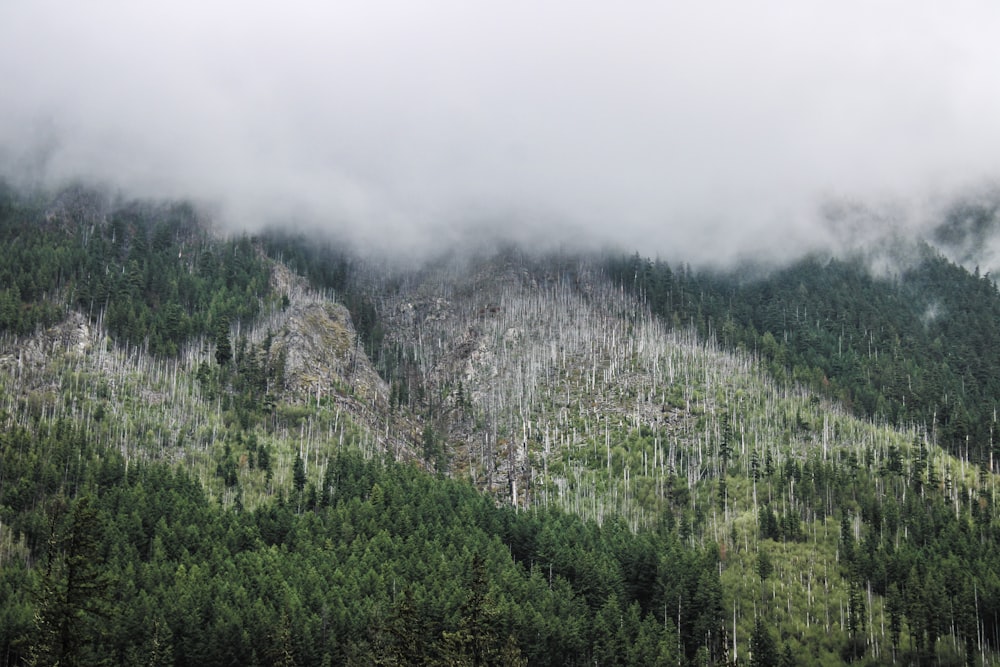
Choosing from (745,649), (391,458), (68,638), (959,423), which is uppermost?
(959,423)

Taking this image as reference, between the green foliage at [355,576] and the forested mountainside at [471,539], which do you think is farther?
the forested mountainside at [471,539]

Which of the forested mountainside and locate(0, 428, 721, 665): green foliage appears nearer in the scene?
locate(0, 428, 721, 665): green foliage

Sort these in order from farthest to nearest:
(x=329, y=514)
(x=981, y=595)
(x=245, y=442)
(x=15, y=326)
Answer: (x=15, y=326), (x=245, y=442), (x=329, y=514), (x=981, y=595)

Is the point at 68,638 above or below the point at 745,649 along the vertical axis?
above

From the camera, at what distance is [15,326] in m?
194

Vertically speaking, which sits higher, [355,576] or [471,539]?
[471,539]

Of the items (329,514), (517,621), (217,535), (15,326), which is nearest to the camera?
(517,621)

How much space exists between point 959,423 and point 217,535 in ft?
531

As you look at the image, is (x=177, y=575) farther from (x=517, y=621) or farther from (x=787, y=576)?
(x=787, y=576)

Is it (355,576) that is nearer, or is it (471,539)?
(355,576)

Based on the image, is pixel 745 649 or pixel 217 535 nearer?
pixel 745 649

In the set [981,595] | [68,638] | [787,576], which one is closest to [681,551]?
[787,576]

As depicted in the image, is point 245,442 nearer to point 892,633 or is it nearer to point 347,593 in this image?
point 347,593

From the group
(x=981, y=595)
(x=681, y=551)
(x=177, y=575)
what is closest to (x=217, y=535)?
(x=177, y=575)
